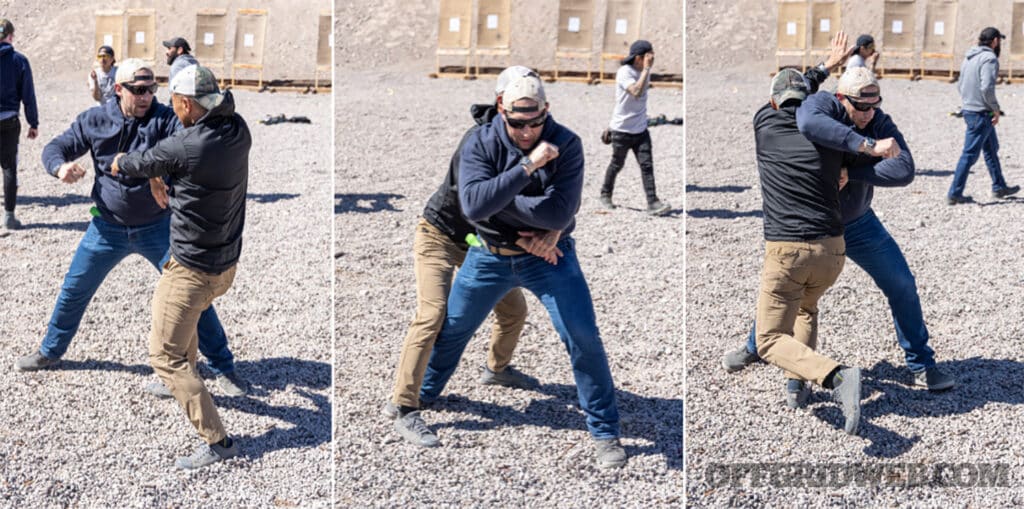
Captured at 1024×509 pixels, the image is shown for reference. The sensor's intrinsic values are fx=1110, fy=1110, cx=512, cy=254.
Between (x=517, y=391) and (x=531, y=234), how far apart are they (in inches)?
45.4

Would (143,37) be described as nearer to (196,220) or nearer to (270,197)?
(270,197)

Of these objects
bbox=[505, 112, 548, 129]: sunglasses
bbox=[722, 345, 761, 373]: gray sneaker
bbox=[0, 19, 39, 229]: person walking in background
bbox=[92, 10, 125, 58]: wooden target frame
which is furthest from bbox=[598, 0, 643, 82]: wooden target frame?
bbox=[505, 112, 548, 129]: sunglasses

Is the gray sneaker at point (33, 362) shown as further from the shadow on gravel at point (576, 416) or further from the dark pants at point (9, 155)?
the dark pants at point (9, 155)

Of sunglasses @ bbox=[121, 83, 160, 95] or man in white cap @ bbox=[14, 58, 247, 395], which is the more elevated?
sunglasses @ bbox=[121, 83, 160, 95]

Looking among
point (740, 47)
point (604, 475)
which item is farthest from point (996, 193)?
point (740, 47)

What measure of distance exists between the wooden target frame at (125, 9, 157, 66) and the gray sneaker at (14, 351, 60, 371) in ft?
27.1

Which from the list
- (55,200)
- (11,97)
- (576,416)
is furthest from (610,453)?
(55,200)

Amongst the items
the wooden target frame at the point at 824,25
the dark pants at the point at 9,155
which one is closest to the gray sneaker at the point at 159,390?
the dark pants at the point at 9,155

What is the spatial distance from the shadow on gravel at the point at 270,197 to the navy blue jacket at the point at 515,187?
16.2 ft

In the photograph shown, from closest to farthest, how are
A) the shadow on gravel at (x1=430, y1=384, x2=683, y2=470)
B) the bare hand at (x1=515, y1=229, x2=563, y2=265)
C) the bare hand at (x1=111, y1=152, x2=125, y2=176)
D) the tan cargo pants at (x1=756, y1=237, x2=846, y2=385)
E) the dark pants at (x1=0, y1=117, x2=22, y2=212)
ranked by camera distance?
1. the bare hand at (x1=515, y1=229, x2=563, y2=265)
2. the bare hand at (x1=111, y1=152, x2=125, y2=176)
3. the tan cargo pants at (x1=756, y1=237, x2=846, y2=385)
4. the shadow on gravel at (x1=430, y1=384, x2=683, y2=470)
5. the dark pants at (x1=0, y1=117, x2=22, y2=212)

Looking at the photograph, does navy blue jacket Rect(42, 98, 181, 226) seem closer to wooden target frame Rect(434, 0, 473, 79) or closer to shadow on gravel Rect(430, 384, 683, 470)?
shadow on gravel Rect(430, 384, 683, 470)

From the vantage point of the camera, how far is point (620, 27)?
17219mm

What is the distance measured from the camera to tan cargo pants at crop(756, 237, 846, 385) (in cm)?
474

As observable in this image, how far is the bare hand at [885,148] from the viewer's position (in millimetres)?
4531
